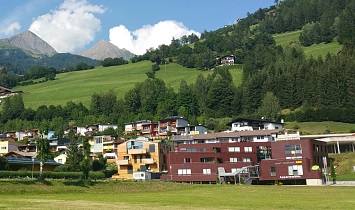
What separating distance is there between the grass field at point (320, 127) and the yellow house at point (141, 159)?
135ft

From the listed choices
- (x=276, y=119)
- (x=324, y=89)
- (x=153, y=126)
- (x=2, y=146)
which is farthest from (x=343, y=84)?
(x=2, y=146)

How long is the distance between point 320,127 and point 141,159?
180 ft

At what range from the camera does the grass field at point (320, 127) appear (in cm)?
12081

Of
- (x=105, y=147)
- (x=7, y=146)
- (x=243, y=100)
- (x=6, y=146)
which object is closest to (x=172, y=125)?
(x=243, y=100)

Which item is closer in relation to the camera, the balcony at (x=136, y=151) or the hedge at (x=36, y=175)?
the hedge at (x=36, y=175)

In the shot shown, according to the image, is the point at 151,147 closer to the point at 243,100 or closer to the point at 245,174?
the point at 245,174

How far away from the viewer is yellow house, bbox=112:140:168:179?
10212 cm

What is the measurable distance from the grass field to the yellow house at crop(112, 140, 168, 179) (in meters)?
41.2

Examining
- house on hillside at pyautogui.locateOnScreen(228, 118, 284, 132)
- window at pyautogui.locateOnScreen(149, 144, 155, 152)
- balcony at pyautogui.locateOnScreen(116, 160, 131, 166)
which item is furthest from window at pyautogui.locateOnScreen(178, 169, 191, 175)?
house on hillside at pyautogui.locateOnScreen(228, 118, 284, 132)

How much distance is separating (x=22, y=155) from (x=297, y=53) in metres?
130

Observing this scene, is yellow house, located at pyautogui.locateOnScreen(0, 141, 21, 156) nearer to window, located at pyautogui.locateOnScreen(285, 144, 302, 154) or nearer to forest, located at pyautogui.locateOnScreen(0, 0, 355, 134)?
forest, located at pyautogui.locateOnScreen(0, 0, 355, 134)

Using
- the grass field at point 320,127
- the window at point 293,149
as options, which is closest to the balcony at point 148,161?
the window at point 293,149

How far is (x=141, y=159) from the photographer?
339 feet

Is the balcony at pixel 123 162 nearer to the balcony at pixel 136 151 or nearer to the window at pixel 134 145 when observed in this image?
the balcony at pixel 136 151
